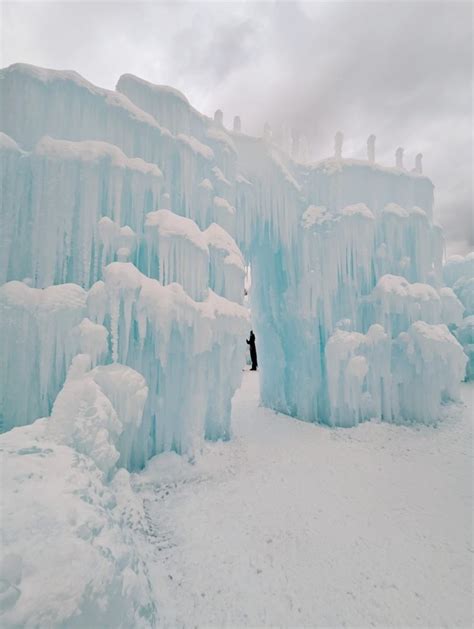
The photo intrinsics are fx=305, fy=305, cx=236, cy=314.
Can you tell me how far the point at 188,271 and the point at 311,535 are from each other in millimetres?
6889

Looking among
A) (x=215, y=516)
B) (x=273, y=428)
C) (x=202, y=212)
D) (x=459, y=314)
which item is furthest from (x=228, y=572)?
(x=459, y=314)

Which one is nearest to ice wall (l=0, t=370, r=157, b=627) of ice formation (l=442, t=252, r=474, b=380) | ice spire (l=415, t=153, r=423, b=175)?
ice spire (l=415, t=153, r=423, b=175)

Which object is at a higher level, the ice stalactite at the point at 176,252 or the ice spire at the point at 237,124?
the ice spire at the point at 237,124

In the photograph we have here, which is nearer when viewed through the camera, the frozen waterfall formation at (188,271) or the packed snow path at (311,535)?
the packed snow path at (311,535)

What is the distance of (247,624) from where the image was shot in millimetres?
4457

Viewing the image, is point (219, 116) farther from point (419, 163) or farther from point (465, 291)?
point (465, 291)

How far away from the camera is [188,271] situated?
28.1 feet

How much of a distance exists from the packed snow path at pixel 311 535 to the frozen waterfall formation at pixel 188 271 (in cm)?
170

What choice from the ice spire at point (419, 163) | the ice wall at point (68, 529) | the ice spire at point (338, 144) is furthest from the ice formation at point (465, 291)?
the ice wall at point (68, 529)

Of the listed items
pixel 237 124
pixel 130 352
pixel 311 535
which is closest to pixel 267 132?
pixel 237 124

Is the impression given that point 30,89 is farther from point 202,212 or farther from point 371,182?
point 371,182

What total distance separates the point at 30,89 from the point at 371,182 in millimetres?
13089

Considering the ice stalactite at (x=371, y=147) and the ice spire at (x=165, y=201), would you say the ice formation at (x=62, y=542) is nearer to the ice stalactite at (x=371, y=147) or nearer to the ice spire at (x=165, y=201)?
the ice spire at (x=165, y=201)

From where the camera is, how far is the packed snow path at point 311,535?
4812mm
